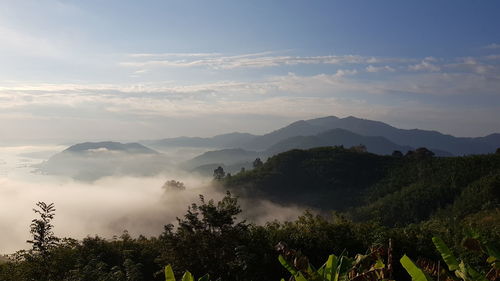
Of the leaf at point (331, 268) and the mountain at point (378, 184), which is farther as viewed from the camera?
the mountain at point (378, 184)

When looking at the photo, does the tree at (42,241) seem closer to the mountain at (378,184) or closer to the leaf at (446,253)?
the leaf at (446,253)

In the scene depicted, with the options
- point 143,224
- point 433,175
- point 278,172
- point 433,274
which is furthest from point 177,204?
point 433,274

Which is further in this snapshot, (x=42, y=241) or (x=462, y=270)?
(x=42, y=241)

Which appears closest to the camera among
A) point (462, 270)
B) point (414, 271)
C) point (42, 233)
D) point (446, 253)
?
point (414, 271)

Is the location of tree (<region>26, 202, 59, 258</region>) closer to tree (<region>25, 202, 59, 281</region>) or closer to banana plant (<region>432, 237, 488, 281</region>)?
tree (<region>25, 202, 59, 281</region>)

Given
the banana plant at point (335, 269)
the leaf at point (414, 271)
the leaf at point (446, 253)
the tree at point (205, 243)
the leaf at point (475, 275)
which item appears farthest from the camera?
the tree at point (205, 243)

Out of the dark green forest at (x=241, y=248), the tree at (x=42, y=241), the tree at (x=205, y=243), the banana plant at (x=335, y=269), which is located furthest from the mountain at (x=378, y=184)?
the banana plant at (x=335, y=269)

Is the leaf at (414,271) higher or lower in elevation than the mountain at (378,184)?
higher

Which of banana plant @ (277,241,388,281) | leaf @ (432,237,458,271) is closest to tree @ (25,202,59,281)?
banana plant @ (277,241,388,281)

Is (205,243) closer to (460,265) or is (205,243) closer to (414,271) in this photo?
(460,265)

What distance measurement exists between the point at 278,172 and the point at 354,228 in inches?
5094

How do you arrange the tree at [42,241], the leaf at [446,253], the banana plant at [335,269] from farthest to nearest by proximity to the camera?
1. the tree at [42,241]
2. the leaf at [446,253]
3. the banana plant at [335,269]

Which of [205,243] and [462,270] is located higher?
[462,270]

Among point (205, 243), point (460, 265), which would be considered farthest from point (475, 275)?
point (205, 243)
